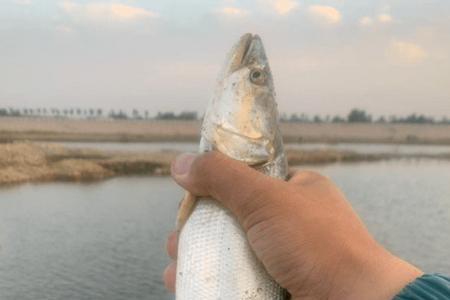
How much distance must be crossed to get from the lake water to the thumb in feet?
49.9

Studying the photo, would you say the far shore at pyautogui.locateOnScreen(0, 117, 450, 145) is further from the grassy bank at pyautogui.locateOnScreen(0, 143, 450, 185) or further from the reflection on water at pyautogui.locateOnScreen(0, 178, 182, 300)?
the reflection on water at pyautogui.locateOnScreen(0, 178, 182, 300)

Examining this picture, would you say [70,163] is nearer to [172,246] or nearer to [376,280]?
[172,246]

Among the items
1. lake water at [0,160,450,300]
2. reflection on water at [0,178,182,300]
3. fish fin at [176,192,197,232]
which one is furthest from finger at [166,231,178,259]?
reflection on water at [0,178,182,300]

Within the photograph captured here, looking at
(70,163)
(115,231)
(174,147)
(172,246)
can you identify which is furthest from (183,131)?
(172,246)

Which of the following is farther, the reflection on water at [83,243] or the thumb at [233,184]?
the reflection on water at [83,243]

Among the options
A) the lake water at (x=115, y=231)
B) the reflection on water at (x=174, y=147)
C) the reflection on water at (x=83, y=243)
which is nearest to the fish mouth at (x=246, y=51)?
the lake water at (x=115, y=231)

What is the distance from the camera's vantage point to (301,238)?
2746 millimetres

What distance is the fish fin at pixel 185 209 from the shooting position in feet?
9.40

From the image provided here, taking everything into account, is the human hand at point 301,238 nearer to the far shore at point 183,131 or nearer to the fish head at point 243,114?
the fish head at point 243,114

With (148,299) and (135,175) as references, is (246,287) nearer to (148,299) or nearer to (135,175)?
(148,299)

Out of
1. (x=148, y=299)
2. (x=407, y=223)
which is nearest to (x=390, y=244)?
(x=407, y=223)

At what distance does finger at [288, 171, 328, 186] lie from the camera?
9.73 feet

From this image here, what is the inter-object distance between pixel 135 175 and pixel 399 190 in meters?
17.7

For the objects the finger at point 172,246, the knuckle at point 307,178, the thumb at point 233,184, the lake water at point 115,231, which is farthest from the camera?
the lake water at point 115,231
